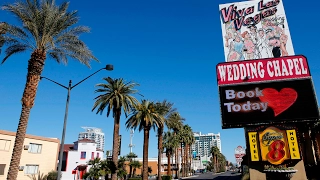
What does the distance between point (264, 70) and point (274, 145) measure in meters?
7.00

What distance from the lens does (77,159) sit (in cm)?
5534

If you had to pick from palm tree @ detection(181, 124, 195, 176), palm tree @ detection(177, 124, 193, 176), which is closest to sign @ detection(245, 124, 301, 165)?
palm tree @ detection(177, 124, 193, 176)

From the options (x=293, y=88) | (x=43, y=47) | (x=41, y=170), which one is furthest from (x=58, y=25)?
(x=41, y=170)

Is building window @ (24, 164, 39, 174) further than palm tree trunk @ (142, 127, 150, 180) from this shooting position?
No

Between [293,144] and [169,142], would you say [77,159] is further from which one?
[293,144]

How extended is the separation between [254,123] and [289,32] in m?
23.9

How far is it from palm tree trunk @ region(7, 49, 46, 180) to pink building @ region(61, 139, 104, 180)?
1498 inches

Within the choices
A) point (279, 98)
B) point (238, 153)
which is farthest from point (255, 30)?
point (238, 153)

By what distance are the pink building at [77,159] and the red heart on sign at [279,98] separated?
142ft

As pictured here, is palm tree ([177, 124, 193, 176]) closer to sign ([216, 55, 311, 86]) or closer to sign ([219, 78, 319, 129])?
sign ([216, 55, 311, 86])

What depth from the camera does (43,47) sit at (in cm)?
1894

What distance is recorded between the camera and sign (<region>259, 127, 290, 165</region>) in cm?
2078

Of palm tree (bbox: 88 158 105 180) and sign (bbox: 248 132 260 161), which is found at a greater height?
A: sign (bbox: 248 132 260 161)

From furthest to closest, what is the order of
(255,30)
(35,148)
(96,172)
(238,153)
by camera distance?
(238,153), (255,30), (96,172), (35,148)
